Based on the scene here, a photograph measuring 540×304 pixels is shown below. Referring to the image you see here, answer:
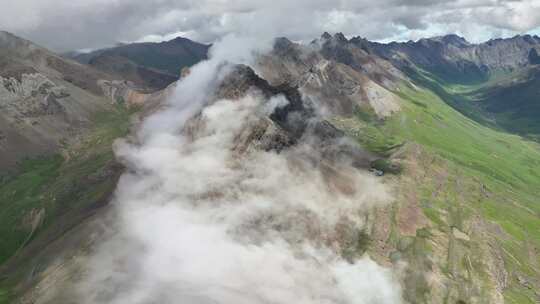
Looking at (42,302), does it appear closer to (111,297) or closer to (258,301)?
(111,297)

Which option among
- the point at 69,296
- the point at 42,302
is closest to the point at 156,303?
the point at 69,296

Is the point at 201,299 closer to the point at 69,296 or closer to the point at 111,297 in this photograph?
the point at 111,297

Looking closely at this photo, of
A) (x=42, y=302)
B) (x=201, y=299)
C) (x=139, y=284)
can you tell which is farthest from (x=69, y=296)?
(x=201, y=299)

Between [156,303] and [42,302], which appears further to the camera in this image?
[42,302]

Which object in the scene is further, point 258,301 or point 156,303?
point 258,301

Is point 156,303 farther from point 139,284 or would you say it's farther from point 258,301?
point 258,301

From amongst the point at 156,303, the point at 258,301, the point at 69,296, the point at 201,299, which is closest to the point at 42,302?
the point at 69,296

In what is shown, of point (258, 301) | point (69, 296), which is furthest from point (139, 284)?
point (258, 301)
